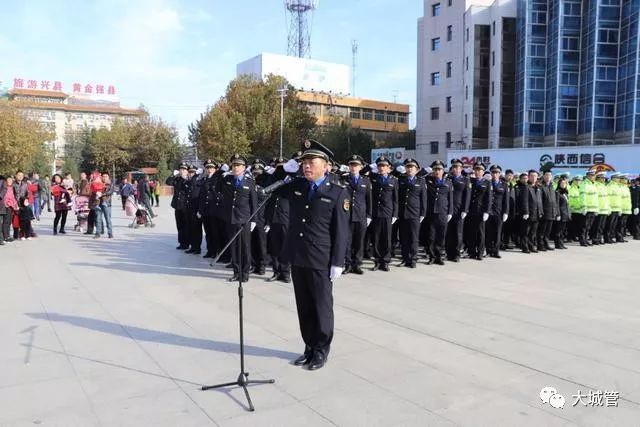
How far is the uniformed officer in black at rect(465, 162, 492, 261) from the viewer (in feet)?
34.2

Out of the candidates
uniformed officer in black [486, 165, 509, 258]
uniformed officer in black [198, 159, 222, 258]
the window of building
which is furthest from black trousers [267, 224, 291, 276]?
the window of building

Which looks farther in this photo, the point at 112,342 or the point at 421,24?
the point at 421,24

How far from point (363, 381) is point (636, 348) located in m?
2.80

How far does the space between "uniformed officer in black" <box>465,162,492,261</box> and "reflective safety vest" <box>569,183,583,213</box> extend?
3756 millimetres

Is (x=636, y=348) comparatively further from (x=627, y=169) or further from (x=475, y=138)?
(x=475, y=138)

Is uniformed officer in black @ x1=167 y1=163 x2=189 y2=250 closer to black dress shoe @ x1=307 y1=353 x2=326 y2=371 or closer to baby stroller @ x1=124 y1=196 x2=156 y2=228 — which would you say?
baby stroller @ x1=124 y1=196 x2=156 y2=228

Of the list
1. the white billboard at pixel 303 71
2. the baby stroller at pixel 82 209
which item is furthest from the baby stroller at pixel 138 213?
the white billboard at pixel 303 71

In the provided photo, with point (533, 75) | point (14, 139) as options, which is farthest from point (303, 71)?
point (14, 139)

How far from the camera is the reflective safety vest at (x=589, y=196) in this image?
12797 mm

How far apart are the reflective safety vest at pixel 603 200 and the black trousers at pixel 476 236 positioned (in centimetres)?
442

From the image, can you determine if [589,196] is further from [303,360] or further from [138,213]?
[138,213]

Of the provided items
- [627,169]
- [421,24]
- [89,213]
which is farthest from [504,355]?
[421,24]

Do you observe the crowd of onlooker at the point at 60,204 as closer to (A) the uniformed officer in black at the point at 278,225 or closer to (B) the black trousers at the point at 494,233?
(A) the uniformed officer in black at the point at 278,225

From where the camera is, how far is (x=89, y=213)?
46.5 feet
